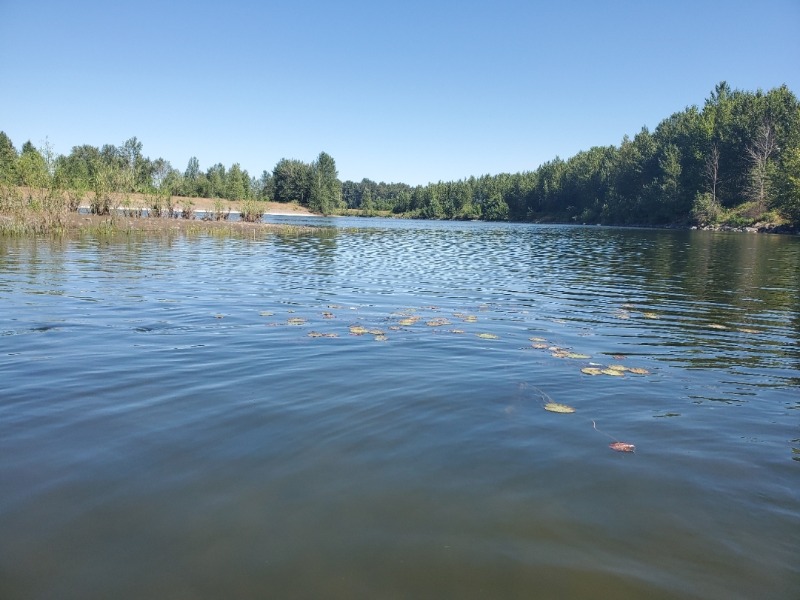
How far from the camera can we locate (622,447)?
265 inches

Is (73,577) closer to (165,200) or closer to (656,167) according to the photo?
(165,200)

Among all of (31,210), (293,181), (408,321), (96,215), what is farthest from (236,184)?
(408,321)

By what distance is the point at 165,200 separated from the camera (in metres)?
59.9

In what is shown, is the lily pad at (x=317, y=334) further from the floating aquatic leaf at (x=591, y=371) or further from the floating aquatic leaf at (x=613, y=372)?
the floating aquatic leaf at (x=613, y=372)

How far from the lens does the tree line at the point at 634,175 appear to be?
70.7 metres

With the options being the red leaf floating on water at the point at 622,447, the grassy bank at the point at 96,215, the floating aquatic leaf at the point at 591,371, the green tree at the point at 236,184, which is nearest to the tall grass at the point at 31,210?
the grassy bank at the point at 96,215

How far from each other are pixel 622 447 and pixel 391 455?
2.92m

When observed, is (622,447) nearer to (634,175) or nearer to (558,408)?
(558,408)

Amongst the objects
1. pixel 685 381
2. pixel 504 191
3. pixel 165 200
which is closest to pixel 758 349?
pixel 685 381

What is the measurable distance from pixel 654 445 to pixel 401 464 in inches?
131

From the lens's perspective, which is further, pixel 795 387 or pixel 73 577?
pixel 795 387

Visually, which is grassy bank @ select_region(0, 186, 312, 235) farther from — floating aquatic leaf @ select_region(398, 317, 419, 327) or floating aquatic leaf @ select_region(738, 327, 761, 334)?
floating aquatic leaf @ select_region(738, 327, 761, 334)

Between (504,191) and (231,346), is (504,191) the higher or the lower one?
the higher one

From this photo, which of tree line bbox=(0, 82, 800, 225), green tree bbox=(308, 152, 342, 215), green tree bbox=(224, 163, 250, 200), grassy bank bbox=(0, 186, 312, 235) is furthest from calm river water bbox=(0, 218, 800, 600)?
green tree bbox=(308, 152, 342, 215)
